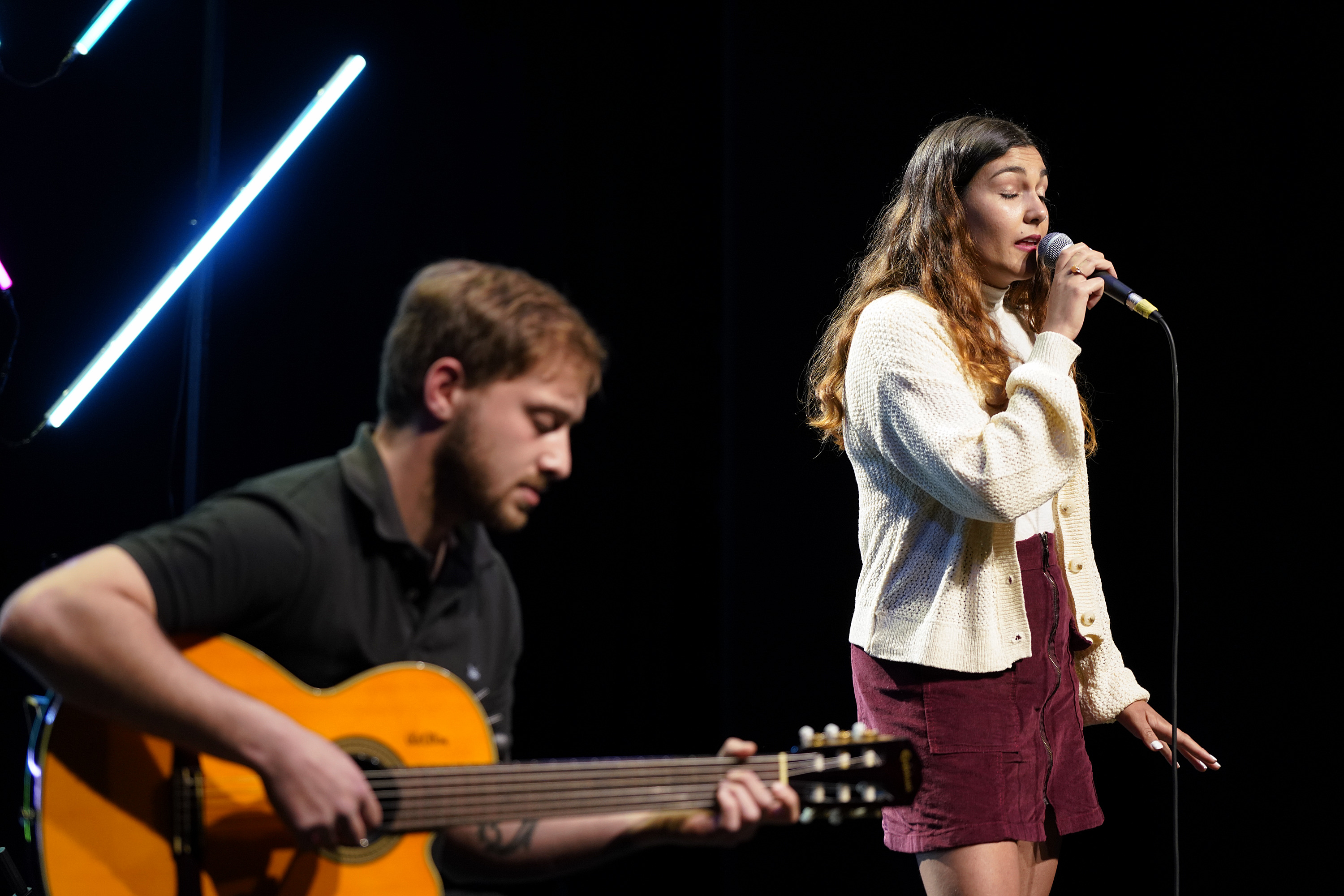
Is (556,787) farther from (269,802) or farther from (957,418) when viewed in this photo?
(957,418)

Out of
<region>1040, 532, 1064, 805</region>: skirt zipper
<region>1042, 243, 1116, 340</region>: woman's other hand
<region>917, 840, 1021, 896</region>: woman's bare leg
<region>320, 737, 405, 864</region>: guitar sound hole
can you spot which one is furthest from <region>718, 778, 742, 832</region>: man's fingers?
<region>1042, 243, 1116, 340</region>: woman's other hand

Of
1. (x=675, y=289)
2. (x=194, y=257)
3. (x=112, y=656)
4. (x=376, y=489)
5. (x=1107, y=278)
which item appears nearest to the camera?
(x=112, y=656)

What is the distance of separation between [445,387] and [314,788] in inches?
17.5

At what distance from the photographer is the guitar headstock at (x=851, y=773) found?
150cm

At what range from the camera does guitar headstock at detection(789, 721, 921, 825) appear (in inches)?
58.9

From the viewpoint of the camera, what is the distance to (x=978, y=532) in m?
1.83

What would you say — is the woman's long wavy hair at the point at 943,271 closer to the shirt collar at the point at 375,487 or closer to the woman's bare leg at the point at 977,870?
the woman's bare leg at the point at 977,870

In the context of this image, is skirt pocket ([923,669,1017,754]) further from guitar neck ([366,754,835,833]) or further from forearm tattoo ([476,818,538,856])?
forearm tattoo ([476,818,538,856])

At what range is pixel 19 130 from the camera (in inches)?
96.5

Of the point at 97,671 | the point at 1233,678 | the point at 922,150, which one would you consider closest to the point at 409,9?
the point at 922,150

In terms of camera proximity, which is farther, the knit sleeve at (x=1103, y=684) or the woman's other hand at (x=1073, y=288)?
the knit sleeve at (x=1103, y=684)

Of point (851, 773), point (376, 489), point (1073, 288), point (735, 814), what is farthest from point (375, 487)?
point (1073, 288)

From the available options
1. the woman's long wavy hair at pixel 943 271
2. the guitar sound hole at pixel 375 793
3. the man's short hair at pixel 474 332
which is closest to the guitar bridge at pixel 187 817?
the guitar sound hole at pixel 375 793

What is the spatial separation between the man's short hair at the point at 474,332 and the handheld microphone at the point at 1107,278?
0.94 meters
